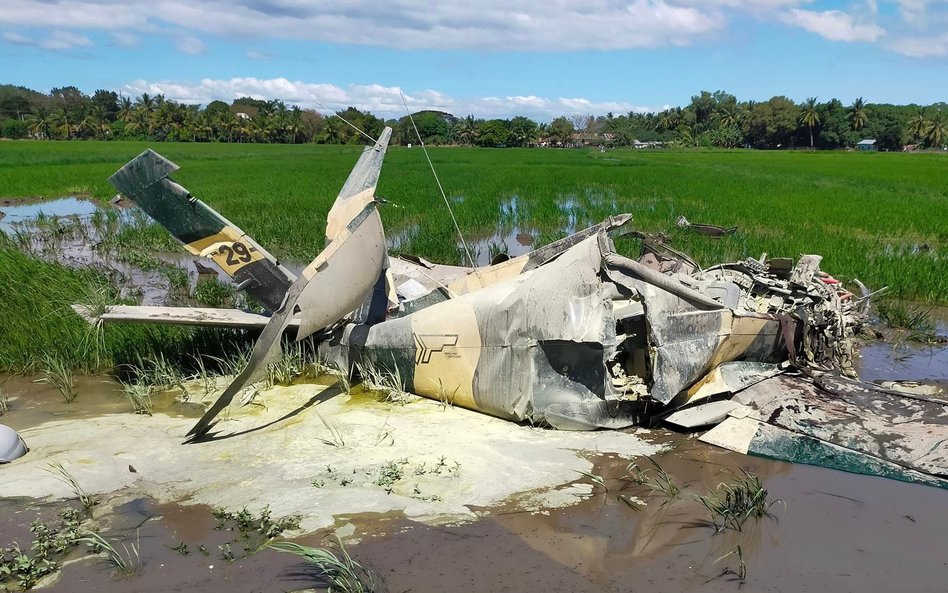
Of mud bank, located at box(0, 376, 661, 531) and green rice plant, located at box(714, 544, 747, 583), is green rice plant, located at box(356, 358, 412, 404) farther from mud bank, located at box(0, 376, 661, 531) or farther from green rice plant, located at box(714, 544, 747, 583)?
green rice plant, located at box(714, 544, 747, 583)

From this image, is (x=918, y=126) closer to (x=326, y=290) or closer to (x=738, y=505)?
(x=738, y=505)

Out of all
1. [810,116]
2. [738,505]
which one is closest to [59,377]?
[738,505]

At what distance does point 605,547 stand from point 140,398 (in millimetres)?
3717

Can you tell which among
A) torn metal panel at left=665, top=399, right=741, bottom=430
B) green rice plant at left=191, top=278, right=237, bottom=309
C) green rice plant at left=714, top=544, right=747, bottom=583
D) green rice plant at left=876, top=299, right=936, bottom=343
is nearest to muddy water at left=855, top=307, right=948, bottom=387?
green rice plant at left=876, top=299, right=936, bottom=343

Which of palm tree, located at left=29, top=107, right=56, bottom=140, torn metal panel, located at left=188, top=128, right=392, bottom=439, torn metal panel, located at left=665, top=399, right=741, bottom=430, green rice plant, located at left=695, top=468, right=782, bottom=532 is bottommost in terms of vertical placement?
green rice plant, located at left=695, top=468, right=782, bottom=532

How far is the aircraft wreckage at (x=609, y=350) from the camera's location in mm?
4305

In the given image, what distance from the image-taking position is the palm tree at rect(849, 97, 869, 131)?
7875cm

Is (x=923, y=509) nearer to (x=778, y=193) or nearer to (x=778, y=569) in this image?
(x=778, y=569)

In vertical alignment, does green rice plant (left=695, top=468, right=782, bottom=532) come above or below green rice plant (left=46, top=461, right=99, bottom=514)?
above

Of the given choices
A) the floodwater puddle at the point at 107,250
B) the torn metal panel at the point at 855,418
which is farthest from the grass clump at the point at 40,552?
the floodwater puddle at the point at 107,250

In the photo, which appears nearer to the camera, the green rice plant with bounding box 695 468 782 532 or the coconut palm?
the green rice plant with bounding box 695 468 782 532

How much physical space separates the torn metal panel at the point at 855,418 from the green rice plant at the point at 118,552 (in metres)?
3.66

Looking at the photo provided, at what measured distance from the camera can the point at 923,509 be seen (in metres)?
3.56

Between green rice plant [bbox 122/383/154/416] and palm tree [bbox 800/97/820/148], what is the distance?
84.4 meters
